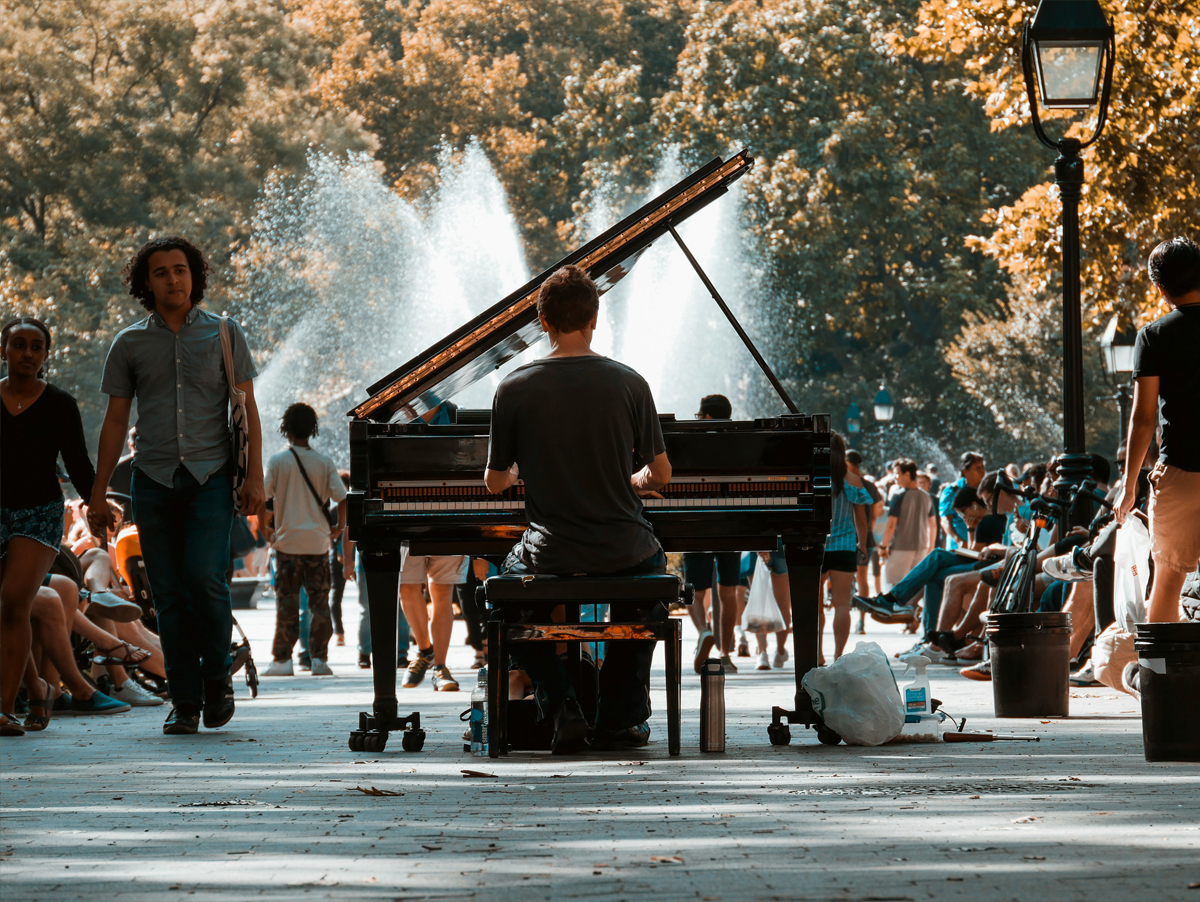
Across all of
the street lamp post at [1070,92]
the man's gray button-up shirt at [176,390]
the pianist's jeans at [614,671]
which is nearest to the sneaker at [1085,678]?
the street lamp post at [1070,92]

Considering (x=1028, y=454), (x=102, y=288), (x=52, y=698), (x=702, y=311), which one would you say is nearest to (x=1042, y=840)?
(x=52, y=698)

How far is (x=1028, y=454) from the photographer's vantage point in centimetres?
4966

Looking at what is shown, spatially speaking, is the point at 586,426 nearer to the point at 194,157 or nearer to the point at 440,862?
the point at 440,862

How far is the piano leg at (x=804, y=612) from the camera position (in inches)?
294

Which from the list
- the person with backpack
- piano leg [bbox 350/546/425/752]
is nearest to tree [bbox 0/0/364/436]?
the person with backpack

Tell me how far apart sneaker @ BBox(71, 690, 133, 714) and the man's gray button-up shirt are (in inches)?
100

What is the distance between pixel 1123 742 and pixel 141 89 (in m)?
40.3

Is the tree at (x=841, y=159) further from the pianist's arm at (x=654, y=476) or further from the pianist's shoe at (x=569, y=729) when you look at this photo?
the pianist's shoe at (x=569, y=729)

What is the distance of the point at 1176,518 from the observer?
7531 millimetres

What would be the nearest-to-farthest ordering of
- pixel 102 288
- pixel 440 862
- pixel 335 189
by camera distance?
pixel 440 862 < pixel 102 288 < pixel 335 189

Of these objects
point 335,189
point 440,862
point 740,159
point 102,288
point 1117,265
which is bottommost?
point 440,862

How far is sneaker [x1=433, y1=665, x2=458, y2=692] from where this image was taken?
455 inches

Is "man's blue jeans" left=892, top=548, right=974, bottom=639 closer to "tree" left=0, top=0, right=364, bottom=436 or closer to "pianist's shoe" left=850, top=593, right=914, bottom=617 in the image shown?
"pianist's shoe" left=850, top=593, right=914, bottom=617

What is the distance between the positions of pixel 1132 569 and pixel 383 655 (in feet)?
12.1
